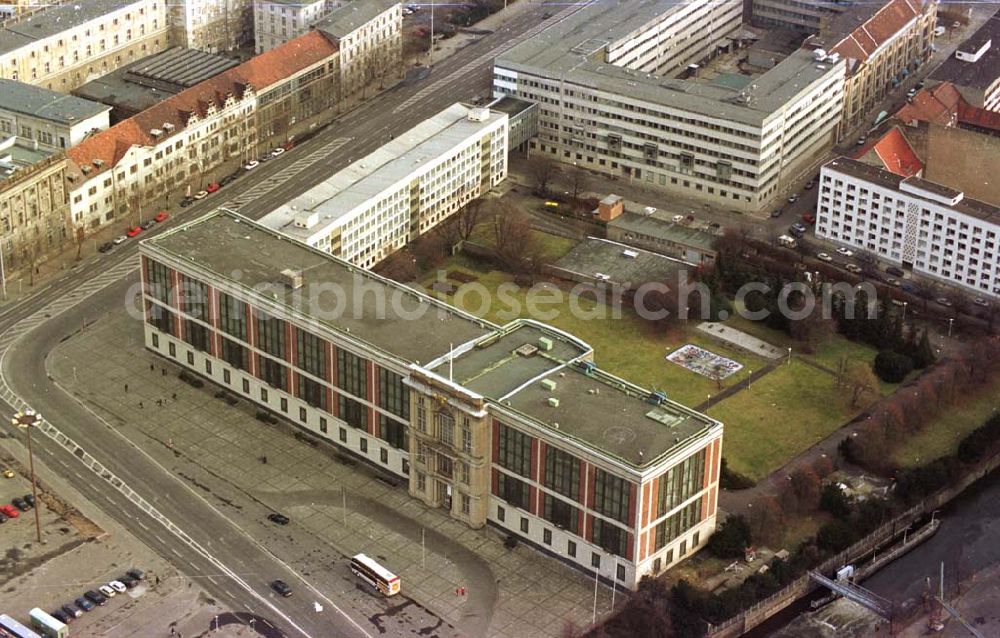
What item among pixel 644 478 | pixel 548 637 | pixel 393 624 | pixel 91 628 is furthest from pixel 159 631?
pixel 644 478

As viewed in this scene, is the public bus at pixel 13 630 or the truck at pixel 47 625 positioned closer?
the public bus at pixel 13 630

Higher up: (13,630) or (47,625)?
(47,625)

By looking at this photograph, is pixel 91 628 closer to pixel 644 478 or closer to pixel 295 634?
pixel 295 634

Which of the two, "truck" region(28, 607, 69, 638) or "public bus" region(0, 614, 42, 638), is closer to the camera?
"public bus" region(0, 614, 42, 638)

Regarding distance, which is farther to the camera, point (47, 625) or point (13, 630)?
point (47, 625)
